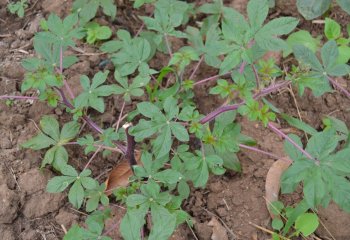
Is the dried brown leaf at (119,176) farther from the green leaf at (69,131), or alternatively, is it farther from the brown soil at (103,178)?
the green leaf at (69,131)

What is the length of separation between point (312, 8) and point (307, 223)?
1409mm

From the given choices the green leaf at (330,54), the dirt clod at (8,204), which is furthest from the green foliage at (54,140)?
the green leaf at (330,54)

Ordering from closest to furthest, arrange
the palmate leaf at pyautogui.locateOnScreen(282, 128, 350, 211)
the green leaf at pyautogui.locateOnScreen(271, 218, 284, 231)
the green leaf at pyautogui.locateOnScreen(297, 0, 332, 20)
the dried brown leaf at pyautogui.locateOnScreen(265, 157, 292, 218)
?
the palmate leaf at pyautogui.locateOnScreen(282, 128, 350, 211) → the green leaf at pyautogui.locateOnScreen(271, 218, 284, 231) → the dried brown leaf at pyautogui.locateOnScreen(265, 157, 292, 218) → the green leaf at pyautogui.locateOnScreen(297, 0, 332, 20)

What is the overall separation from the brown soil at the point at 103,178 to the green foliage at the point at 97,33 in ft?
0.40

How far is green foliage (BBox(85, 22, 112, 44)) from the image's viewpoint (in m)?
3.33

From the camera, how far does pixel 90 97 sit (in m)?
2.75

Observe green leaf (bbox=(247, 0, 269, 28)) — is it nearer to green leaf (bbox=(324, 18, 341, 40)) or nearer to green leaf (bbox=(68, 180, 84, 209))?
green leaf (bbox=(324, 18, 341, 40))

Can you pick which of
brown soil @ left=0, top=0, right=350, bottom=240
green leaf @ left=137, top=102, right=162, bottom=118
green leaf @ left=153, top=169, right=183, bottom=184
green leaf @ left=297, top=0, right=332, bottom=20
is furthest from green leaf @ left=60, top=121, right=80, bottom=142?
green leaf @ left=297, top=0, right=332, bottom=20

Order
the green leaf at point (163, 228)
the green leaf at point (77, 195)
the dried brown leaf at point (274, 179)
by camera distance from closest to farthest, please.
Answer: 1. the green leaf at point (163, 228)
2. the green leaf at point (77, 195)
3. the dried brown leaf at point (274, 179)

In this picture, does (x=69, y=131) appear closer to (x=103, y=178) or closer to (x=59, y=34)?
(x=103, y=178)

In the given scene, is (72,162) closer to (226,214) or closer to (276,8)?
(226,214)

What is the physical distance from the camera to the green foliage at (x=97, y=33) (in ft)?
10.9

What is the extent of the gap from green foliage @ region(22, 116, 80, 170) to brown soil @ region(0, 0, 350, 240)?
0.11 metres

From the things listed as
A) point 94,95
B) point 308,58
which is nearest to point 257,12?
point 308,58
